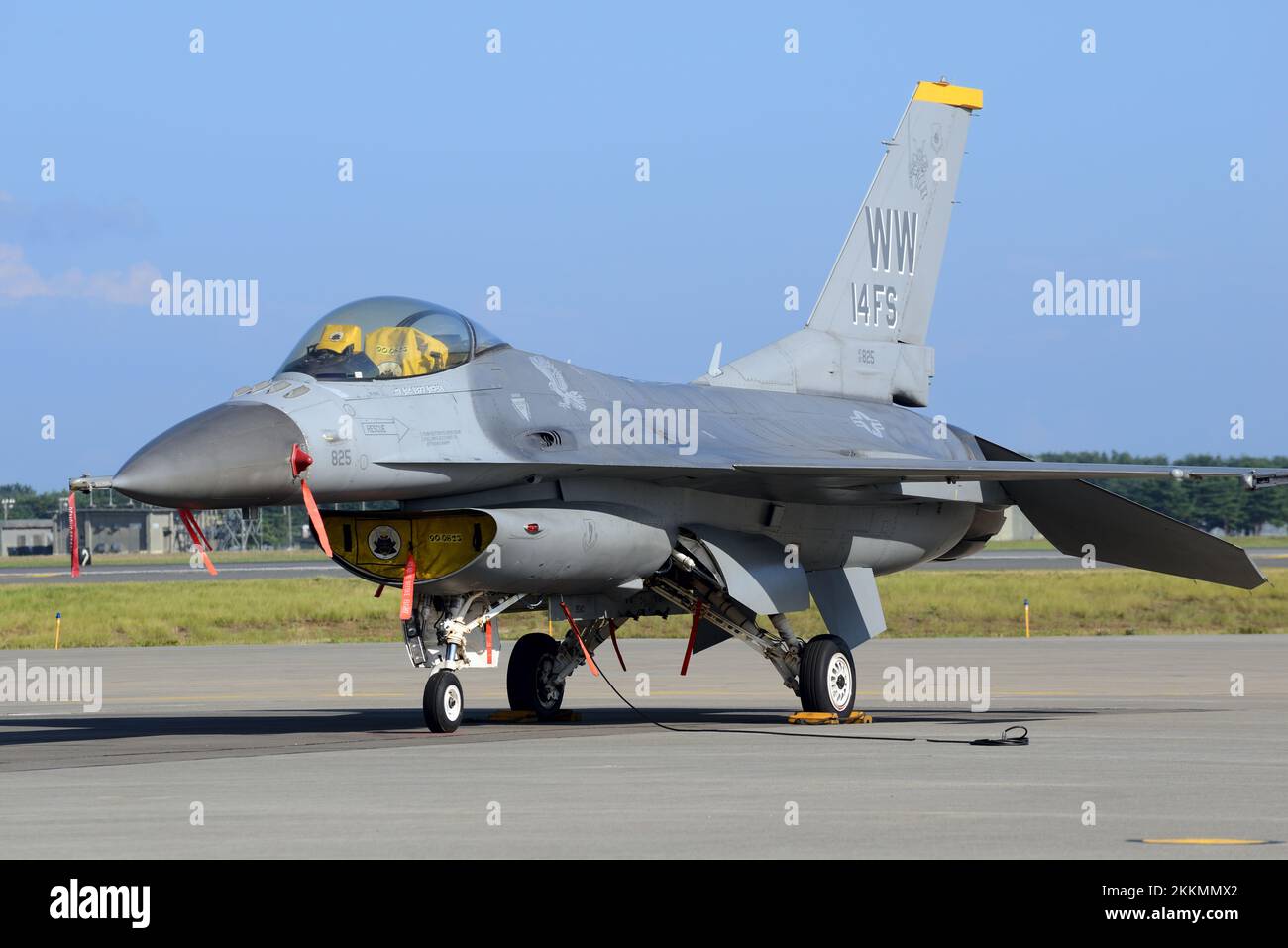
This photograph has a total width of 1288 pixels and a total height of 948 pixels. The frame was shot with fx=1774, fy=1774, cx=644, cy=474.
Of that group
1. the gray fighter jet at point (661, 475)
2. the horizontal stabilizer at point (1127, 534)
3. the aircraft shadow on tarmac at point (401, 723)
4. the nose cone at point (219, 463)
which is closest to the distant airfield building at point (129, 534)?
the aircraft shadow on tarmac at point (401, 723)

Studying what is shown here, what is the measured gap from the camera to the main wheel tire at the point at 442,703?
1557cm

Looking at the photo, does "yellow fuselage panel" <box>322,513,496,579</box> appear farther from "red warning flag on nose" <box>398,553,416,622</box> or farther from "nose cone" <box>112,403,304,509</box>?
"nose cone" <box>112,403,304,509</box>

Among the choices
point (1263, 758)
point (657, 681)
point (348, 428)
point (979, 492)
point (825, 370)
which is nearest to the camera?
point (1263, 758)

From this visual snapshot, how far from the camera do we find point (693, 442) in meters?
17.1

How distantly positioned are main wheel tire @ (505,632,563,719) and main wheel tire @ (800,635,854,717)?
2857mm

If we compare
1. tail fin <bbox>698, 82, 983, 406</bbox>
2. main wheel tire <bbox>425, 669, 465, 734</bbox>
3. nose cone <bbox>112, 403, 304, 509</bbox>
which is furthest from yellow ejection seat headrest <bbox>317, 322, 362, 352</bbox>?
tail fin <bbox>698, 82, 983, 406</bbox>

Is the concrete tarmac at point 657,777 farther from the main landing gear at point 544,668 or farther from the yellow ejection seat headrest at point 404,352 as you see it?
the yellow ejection seat headrest at point 404,352

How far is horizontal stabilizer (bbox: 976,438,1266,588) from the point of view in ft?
63.0

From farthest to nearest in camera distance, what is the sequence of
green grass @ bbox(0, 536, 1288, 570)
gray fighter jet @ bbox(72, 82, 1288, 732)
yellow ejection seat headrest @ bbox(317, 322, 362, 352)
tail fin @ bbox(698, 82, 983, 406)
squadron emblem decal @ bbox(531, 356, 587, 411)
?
green grass @ bbox(0, 536, 1288, 570), tail fin @ bbox(698, 82, 983, 406), squadron emblem decal @ bbox(531, 356, 587, 411), yellow ejection seat headrest @ bbox(317, 322, 362, 352), gray fighter jet @ bbox(72, 82, 1288, 732)

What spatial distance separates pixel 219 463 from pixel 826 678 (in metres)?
6.71

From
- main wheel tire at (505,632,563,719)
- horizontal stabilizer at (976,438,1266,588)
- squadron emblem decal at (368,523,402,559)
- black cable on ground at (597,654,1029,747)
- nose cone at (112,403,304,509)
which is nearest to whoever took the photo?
nose cone at (112,403,304,509)
